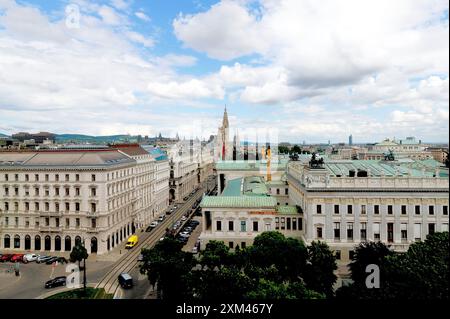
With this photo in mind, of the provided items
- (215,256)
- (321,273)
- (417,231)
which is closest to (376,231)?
(417,231)

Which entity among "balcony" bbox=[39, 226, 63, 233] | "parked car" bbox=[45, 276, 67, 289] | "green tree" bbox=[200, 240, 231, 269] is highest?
"green tree" bbox=[200, 240, 231, 269]

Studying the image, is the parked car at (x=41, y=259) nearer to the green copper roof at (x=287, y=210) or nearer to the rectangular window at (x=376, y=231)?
the green copper roof at (x=287, y=210)

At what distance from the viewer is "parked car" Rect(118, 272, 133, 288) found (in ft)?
141

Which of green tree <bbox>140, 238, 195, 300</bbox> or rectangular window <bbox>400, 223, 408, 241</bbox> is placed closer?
green tree <bbox>140, 238, 195, 300</bbox>

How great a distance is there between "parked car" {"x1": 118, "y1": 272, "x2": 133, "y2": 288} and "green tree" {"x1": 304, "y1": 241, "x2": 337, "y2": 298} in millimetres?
21178

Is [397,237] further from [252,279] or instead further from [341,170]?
[252,279]

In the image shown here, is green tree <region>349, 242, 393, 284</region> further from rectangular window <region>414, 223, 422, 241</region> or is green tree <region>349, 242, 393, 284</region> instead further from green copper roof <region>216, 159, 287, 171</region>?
green copper roof <region>216, 159, 287, 171</region>

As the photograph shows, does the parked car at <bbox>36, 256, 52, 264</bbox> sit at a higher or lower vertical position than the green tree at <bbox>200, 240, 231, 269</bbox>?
lower

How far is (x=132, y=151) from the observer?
252 feet

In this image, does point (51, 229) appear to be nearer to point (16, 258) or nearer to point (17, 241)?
point (16, 258)

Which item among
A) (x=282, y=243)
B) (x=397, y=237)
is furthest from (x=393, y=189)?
(x=282, y=243)

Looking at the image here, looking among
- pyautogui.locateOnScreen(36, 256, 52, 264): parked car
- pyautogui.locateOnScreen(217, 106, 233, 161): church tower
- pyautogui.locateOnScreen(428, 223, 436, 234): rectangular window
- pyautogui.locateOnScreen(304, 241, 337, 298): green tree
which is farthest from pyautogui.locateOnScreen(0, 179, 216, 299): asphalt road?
pyautogui.locateOnScreen(217, 106, 233, 161): church tower

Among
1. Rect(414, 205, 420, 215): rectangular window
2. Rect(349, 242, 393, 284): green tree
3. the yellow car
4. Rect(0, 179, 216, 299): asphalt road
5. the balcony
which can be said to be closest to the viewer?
Rect(349, 242, 393, 284): green tree
